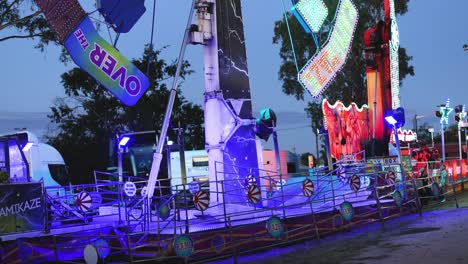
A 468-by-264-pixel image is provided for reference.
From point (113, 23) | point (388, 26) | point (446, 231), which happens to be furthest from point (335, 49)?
point (388, 26)

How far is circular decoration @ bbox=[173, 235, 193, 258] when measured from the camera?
10445 mm

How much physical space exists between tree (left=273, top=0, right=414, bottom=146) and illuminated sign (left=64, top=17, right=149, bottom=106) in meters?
30.7

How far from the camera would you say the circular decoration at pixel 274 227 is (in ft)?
40.8

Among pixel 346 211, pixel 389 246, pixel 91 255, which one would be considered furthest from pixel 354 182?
pixel 91 255

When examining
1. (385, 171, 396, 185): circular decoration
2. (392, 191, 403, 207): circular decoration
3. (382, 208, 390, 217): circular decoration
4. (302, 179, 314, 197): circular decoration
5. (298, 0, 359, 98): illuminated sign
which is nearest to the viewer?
(302, 179, 314, 197): circular decoration

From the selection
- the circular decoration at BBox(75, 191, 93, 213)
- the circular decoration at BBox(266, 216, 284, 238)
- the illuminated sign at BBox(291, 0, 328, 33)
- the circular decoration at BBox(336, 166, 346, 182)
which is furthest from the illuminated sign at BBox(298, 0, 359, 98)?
the circular decoration at BBox(75, 191, 93, 213)

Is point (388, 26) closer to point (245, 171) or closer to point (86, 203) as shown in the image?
point (245, 171)

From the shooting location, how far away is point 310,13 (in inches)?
675

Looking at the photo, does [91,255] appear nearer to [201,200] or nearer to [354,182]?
[201,200]

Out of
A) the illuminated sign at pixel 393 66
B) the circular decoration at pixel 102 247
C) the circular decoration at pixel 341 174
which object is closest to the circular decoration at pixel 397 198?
the circular decoration at pixel 341 174

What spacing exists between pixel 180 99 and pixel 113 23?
33.6m

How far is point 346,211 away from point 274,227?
3.20m

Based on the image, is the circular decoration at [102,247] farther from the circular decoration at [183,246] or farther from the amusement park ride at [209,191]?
the circular decoration at [183,246]

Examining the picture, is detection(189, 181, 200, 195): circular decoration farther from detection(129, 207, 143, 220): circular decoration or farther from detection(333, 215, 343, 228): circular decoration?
detection(333, 215, 343, 228): circular decoration
